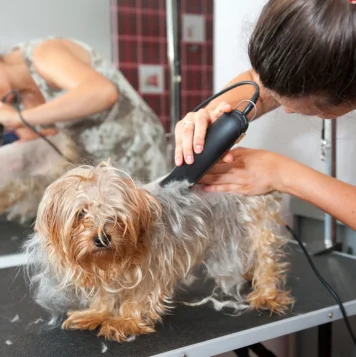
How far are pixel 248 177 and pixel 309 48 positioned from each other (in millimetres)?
397

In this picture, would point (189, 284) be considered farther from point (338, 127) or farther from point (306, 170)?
point (338, 127)

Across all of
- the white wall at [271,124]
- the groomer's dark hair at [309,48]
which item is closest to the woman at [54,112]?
the white wall at [271,124]

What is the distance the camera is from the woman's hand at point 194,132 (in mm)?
795

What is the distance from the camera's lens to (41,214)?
0.74 meters

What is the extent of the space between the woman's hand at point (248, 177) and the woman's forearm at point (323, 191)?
0.05 feet

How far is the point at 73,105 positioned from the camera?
1.30 metres

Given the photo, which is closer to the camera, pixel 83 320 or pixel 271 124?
pixel 83 320

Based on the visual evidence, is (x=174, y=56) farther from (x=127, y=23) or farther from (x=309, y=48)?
(x=309, y=48)

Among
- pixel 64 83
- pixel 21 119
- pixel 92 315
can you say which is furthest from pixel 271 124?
pixel 92 315

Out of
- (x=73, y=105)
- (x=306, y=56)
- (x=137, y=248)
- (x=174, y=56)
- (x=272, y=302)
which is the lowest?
(x=272, y=302)

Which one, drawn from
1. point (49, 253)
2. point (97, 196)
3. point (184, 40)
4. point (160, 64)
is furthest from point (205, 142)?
point (184, 40)

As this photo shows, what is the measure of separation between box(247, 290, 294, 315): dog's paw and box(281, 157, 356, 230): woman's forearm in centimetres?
20

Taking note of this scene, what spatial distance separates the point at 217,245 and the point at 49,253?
34 centimetres

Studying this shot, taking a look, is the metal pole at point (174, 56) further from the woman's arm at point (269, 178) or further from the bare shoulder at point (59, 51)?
the woman's arm at point (269, 178)
